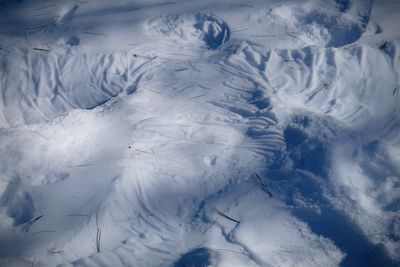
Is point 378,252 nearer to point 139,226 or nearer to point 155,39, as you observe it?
point 139,226

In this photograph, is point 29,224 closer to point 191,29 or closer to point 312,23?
point 191,29

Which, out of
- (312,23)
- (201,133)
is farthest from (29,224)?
(312,23)

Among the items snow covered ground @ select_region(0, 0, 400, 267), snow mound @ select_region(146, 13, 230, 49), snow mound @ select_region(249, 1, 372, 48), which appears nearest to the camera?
snow covered ground @ select_region(0, 0, 400, 267)

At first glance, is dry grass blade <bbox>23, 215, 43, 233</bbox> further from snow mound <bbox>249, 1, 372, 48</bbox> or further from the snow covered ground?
snow mound <bbox>249, 1, 372, 48</bbox>

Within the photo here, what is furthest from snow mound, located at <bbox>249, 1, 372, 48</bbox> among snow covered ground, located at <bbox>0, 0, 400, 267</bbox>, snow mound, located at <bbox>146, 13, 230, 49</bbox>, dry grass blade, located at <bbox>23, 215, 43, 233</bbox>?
dry grass blade, located at <bbox>23, 215, 43, 233</bbox>

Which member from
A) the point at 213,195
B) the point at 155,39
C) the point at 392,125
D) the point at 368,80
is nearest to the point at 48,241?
the point at 213,195
